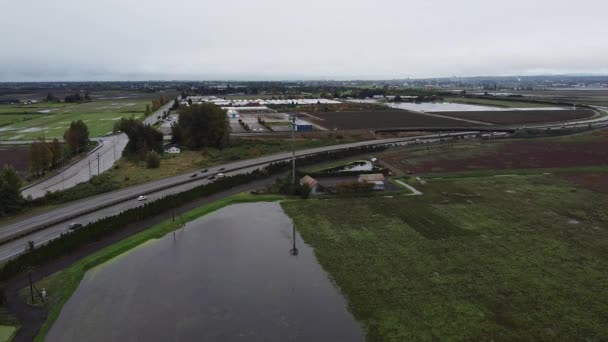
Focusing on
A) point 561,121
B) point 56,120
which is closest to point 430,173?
point 561,121

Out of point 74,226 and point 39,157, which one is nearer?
point 74,226

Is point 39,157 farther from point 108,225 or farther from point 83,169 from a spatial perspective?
point 108,225

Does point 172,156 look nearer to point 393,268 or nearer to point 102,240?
point 102,240

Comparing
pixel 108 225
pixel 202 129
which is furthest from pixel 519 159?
pixel 108 225

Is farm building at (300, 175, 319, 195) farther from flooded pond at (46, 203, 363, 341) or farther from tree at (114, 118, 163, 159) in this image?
tree at (114, 118, 163, 159)

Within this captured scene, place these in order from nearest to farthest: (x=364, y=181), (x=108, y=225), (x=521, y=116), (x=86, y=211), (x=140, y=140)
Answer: (x=108, y=225), (x=86, y=211), (x=364, y=181), (x=140, y=140), (x=521, y=116)

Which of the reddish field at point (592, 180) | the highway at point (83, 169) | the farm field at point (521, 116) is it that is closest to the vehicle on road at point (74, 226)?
the highway at point (83, 169)

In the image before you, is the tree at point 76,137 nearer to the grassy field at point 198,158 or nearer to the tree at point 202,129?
the grassy field at point 198,158
